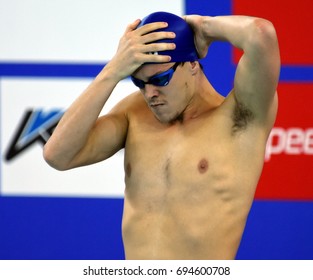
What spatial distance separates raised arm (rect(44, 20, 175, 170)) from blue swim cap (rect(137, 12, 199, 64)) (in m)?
0.03

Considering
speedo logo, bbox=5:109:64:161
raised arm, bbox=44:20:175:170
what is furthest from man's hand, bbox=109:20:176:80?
speedo logo, bbox=5:109:64:161

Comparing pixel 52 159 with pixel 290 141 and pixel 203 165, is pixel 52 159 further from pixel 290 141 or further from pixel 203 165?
pixel 290 141

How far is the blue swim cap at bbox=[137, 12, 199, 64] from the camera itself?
8.01 feet

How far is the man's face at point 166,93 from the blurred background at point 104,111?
1.28 m

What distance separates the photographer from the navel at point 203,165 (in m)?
2.51

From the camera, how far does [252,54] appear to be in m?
2.35

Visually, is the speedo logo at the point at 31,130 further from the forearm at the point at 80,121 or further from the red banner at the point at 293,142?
the forearm at the point at 80,121

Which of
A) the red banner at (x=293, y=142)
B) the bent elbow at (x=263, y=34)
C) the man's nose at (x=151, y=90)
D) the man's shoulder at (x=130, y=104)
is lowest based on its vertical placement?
the red banner at (x=293, y=142)

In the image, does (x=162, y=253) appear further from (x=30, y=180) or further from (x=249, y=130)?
(x=30, y=180)

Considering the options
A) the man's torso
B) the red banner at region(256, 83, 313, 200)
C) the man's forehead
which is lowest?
the red banner at region(256, 83, 313, 200)

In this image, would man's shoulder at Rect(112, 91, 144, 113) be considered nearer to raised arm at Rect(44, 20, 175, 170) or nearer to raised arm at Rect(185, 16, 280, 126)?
raised arm at Rect(44, 20, 175, 170)

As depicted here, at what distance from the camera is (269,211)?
3.85m

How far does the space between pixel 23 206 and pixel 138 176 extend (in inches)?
59.2

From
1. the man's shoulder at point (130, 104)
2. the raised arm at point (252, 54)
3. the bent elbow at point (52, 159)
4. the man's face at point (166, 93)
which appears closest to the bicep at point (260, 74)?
the raised arm at point (252, 54)
